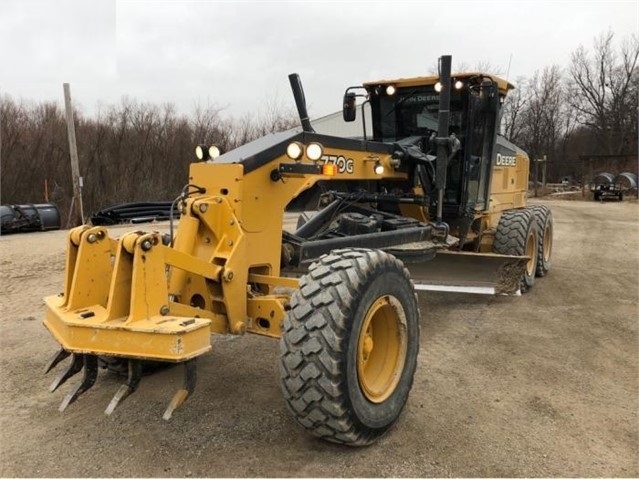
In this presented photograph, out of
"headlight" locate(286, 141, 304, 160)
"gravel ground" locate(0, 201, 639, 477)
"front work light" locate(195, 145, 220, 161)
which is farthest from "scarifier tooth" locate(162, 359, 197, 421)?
"front work light" locate(195, 145, 220, 161)

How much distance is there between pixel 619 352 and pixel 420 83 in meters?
3.55

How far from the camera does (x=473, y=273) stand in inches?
263

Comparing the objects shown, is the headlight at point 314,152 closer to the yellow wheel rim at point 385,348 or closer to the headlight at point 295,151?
the headlight at point 295,151

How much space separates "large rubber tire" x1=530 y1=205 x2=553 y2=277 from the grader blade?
1.76 meters

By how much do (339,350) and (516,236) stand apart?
4929 millimetres

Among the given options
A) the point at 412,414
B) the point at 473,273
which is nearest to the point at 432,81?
the point at 473,273

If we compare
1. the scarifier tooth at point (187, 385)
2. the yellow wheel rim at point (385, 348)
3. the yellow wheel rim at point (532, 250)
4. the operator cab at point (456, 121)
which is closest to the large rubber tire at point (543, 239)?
the yellow wheel rim at point (532, 250)

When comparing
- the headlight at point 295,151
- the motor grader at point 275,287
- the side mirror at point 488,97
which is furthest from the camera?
the side mirror at point 488,97

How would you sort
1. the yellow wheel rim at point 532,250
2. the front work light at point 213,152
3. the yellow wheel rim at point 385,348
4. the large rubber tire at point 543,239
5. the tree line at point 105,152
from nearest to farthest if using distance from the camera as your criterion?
the yellow wheel rim at point 385,348, the front work light at point 213,152, the yellow wheel rim at point 532,250, the large rubber tire at point 543,239, the tree line at point 105,152

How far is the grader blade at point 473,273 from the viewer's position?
6523mm

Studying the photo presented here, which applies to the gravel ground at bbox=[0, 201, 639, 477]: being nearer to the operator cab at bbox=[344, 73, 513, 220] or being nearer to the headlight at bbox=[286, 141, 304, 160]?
the operator cab at bbox=[344, 73, 513, 220]

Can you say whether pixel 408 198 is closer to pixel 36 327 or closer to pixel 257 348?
pixel 257 348

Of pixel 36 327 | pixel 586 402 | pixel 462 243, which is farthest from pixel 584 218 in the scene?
pixel 36 327

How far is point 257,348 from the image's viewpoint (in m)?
5.16
